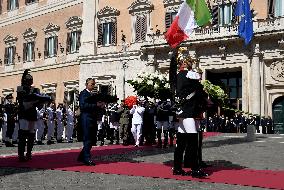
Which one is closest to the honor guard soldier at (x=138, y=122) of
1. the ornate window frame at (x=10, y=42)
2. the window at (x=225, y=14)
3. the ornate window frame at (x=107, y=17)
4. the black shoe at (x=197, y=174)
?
the black shoe at (x=197, y=174)

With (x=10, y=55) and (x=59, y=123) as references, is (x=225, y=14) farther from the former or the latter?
(x=10, y=55)

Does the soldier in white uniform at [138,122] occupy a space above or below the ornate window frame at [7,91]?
below

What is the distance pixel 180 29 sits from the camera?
10516mm

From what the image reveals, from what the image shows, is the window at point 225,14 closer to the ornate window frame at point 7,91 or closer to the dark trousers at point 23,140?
the ornate window frame at point 7,91

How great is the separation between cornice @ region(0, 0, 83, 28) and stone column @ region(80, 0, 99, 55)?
3.45ft

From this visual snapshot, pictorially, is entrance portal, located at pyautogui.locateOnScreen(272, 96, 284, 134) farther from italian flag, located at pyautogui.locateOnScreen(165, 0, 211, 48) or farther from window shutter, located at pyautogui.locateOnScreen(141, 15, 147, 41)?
italian flag, located at pyautogui.locateOnScreen(165, 0, 211, 48)

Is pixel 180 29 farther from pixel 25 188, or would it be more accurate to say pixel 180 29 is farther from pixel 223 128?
pixel 223 128

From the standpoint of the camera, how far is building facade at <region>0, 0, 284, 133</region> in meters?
26.9

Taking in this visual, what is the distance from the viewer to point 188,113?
770 cm

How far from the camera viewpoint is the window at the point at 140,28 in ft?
103

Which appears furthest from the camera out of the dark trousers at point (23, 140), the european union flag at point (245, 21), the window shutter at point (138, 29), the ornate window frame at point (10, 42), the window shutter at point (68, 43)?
the ornate window frame at point (10, 42)

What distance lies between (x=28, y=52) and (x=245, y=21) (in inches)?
830

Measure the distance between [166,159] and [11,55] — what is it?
32.4 meters

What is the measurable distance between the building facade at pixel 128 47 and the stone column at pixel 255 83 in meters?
0.06
